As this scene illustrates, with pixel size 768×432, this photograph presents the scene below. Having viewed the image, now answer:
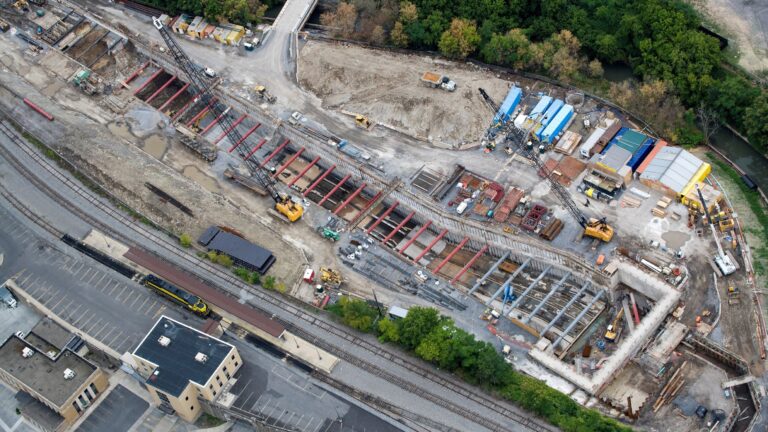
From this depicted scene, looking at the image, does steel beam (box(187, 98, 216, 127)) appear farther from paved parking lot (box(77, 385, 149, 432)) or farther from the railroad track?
paved parking lot (box(77, 385, 149, 432))

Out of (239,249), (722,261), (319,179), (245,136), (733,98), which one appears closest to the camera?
(722,261)

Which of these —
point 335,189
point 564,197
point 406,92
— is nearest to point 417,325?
point 564,197

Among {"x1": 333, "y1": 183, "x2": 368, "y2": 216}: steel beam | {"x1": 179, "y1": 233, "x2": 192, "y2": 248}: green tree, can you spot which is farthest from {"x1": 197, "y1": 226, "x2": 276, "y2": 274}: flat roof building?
{"x1": 333, "y1": 183, "x2": 368, "y2": 216}: steel beam

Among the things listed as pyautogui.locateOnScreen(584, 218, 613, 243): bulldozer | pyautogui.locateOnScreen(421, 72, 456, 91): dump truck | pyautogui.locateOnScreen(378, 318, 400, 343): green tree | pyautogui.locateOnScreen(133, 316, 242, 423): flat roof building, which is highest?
pyautogui.locateOnScreen(421, 72, 456, 91): dump truck

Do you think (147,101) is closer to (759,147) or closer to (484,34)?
(484,34)

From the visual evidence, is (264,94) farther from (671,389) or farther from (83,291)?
(671,389)

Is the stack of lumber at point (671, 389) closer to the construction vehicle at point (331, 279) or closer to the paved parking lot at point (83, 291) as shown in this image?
the construction vehicle at point (331, 279)

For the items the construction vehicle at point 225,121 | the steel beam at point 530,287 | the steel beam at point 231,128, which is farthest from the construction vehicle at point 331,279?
the steel beam at point 231,128
